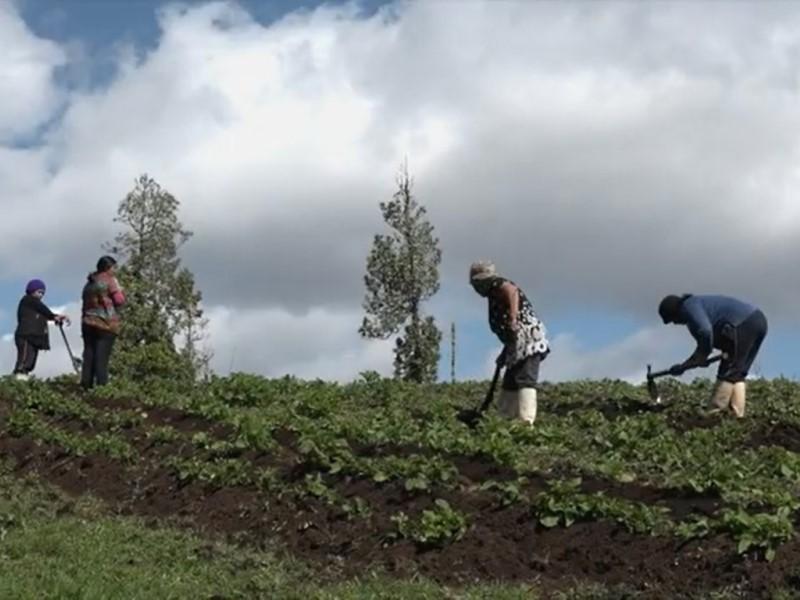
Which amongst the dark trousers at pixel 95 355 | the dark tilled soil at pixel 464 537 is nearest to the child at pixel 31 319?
the dark trousers at pixel 95 355

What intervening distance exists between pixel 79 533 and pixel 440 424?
3556mm

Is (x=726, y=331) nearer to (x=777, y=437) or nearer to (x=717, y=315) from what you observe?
(x=717, y=315)

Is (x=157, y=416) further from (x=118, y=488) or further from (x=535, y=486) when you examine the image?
(x=535, y=486)

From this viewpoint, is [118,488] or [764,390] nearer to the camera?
[118,488]

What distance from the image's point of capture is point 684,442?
458 inches

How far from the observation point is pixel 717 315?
528 inches

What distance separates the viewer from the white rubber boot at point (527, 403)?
12430 mm

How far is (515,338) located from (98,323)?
5.22 metres

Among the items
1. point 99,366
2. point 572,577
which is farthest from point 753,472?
point 99,366

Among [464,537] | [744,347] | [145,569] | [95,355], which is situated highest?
[95,355]

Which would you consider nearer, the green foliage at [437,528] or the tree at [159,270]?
the green foliage at [437,528]

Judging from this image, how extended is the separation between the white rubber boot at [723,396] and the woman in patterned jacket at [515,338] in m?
2.05

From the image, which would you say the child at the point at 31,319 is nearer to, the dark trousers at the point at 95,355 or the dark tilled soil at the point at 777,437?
the dark trousers at the point at 95,355

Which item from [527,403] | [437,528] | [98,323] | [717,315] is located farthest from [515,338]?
[98,323]
